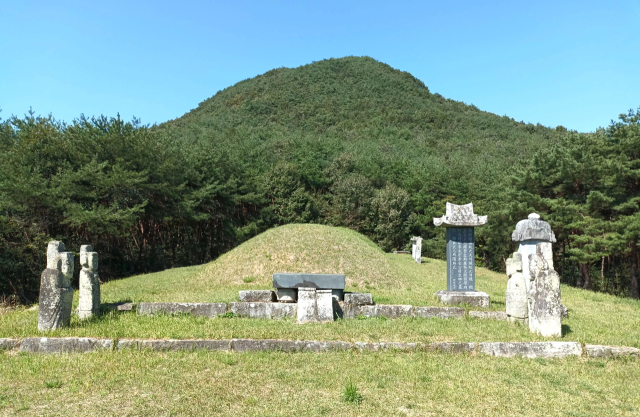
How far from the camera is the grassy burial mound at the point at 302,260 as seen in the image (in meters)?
15.7

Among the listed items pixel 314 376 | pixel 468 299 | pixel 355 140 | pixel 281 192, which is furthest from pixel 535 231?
pixel 355 140

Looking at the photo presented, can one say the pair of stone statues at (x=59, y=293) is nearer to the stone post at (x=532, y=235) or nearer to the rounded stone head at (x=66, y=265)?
the rounded stone head at (x=66, y=265)

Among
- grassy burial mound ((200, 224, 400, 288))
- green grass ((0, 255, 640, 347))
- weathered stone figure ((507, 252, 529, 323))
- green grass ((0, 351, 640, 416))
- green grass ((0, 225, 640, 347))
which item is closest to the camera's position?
green grass ((0, 351, 640, 416))

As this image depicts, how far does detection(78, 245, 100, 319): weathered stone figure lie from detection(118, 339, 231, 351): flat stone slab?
2681 millimetres

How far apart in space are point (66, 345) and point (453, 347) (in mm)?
6143

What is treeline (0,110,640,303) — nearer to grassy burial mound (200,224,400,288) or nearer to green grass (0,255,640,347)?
grassy burial mound (200,224,400,288)

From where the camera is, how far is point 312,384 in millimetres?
5094

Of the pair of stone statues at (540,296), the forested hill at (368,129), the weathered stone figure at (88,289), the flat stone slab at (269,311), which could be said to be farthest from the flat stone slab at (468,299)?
the forested hill at (368,129)

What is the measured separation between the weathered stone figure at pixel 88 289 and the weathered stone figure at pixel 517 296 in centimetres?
873

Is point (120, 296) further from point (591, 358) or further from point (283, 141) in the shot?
point (283, 141)

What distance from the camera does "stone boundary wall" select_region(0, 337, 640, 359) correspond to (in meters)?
6.52

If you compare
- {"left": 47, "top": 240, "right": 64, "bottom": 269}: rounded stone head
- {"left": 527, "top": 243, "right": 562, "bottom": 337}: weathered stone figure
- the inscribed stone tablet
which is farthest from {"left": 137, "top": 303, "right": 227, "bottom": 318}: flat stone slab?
the inscribed stone tablet

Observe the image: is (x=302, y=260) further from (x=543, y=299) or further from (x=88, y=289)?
(x=543, y=299)

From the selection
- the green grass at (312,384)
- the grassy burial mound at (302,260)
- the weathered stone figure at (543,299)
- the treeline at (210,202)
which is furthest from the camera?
the treeline at (210,202)
